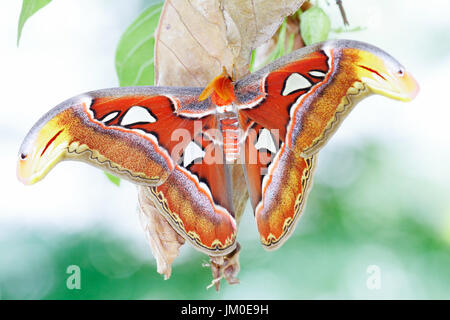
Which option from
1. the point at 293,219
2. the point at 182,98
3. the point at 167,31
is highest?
the point at 167,31

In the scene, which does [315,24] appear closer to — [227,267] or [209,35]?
[209,35]

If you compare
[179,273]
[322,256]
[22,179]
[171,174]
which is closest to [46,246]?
[179,273]

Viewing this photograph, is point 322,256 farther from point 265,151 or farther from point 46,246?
point 265,151

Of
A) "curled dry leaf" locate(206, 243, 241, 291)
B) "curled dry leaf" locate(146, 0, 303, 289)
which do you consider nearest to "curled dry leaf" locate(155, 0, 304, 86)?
"curled dry leaf" locate(146, 0, 303, 289)

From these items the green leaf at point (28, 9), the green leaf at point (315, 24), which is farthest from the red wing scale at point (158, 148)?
the green leaf at point (315, 24)

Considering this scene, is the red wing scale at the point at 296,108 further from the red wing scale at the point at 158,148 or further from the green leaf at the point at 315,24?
the green leaf at the point at 315,24
